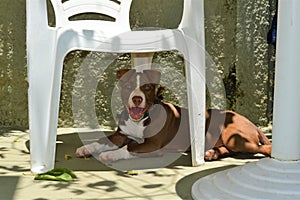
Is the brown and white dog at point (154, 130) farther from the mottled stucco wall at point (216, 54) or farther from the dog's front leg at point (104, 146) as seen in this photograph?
the mottled stucco wall at point (216, 54)

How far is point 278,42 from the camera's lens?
248 centimetres

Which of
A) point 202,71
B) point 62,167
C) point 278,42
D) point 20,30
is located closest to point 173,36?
point 202,71

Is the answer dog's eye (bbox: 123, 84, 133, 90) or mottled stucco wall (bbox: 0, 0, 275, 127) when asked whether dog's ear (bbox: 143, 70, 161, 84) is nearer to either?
dog's eye (bbox: 123, 84, 133, 90)

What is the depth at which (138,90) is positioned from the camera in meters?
3.18

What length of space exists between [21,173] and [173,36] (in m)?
1.08

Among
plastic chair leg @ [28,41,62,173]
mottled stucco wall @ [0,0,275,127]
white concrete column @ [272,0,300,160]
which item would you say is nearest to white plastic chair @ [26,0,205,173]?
plastic chair leg @ [28,41,62,173]

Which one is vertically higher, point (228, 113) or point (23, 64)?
point (23, 64)

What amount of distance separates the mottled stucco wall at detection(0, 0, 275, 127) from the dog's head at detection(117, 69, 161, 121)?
0.77 metres

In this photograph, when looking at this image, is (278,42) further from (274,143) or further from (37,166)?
(37,166)

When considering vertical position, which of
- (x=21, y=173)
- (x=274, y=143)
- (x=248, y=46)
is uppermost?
(x=248, y=46)

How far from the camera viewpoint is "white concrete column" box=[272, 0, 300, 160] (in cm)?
243

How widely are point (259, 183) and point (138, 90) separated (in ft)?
3.28

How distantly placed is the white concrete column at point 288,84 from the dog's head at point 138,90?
905 mm

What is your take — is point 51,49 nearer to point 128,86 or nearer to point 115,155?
point 128,86
